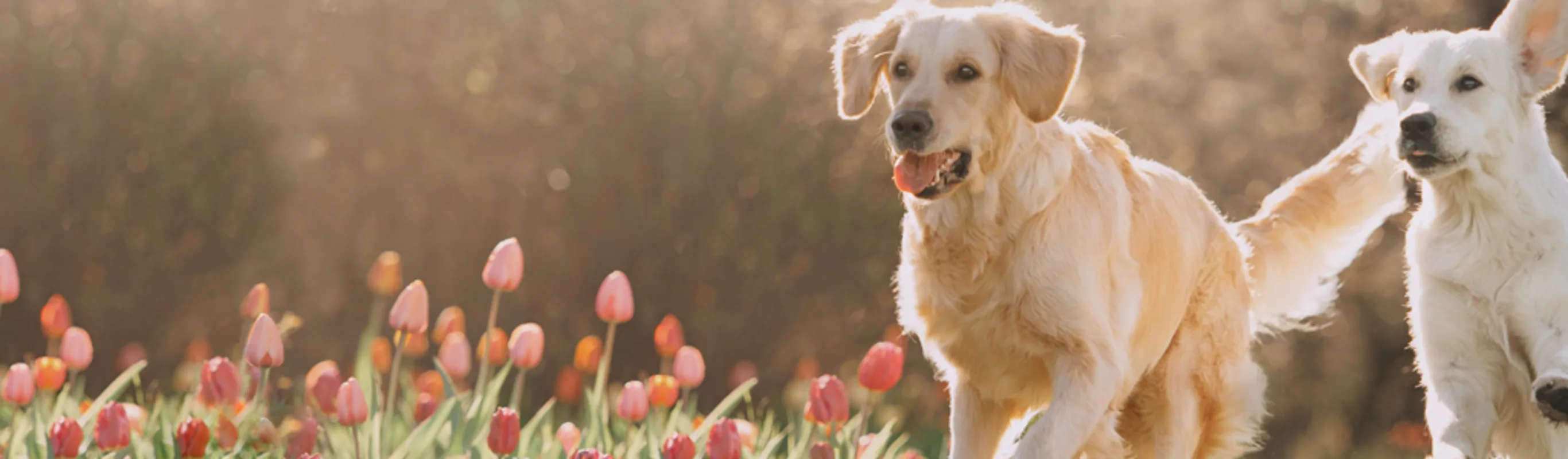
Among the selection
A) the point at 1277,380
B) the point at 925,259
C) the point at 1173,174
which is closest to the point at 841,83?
the point at 925,259

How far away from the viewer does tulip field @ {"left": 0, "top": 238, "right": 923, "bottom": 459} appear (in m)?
3.70

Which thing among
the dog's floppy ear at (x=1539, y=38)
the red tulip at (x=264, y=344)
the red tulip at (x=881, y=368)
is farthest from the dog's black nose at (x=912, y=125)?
the red tulip at (x=264, y=344)

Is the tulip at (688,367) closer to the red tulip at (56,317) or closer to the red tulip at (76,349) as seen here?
the red tulip at (76,349)

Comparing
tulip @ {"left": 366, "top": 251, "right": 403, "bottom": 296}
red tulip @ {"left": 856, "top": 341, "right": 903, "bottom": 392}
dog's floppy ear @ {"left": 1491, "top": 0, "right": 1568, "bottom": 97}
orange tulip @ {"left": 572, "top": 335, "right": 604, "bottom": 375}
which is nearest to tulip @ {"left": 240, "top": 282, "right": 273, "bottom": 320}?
tulip @ {"left": 366, "top": 251, "right": 403, "bottom": 296}

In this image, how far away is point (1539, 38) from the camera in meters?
3.36

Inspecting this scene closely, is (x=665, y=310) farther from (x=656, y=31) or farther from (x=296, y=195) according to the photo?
(x=296, y=195)

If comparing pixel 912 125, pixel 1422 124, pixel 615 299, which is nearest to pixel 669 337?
pixel 615 299

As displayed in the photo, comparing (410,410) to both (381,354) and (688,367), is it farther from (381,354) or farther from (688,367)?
(688,367)

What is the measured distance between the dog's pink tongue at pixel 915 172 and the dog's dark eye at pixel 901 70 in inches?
9.8

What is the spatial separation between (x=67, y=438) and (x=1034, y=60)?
243 cm

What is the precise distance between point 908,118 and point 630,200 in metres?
3.42

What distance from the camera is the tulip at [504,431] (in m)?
3.50

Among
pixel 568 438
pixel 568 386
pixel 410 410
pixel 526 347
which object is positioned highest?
pixel 526 347

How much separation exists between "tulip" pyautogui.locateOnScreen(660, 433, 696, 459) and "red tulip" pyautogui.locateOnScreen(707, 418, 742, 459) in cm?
5
